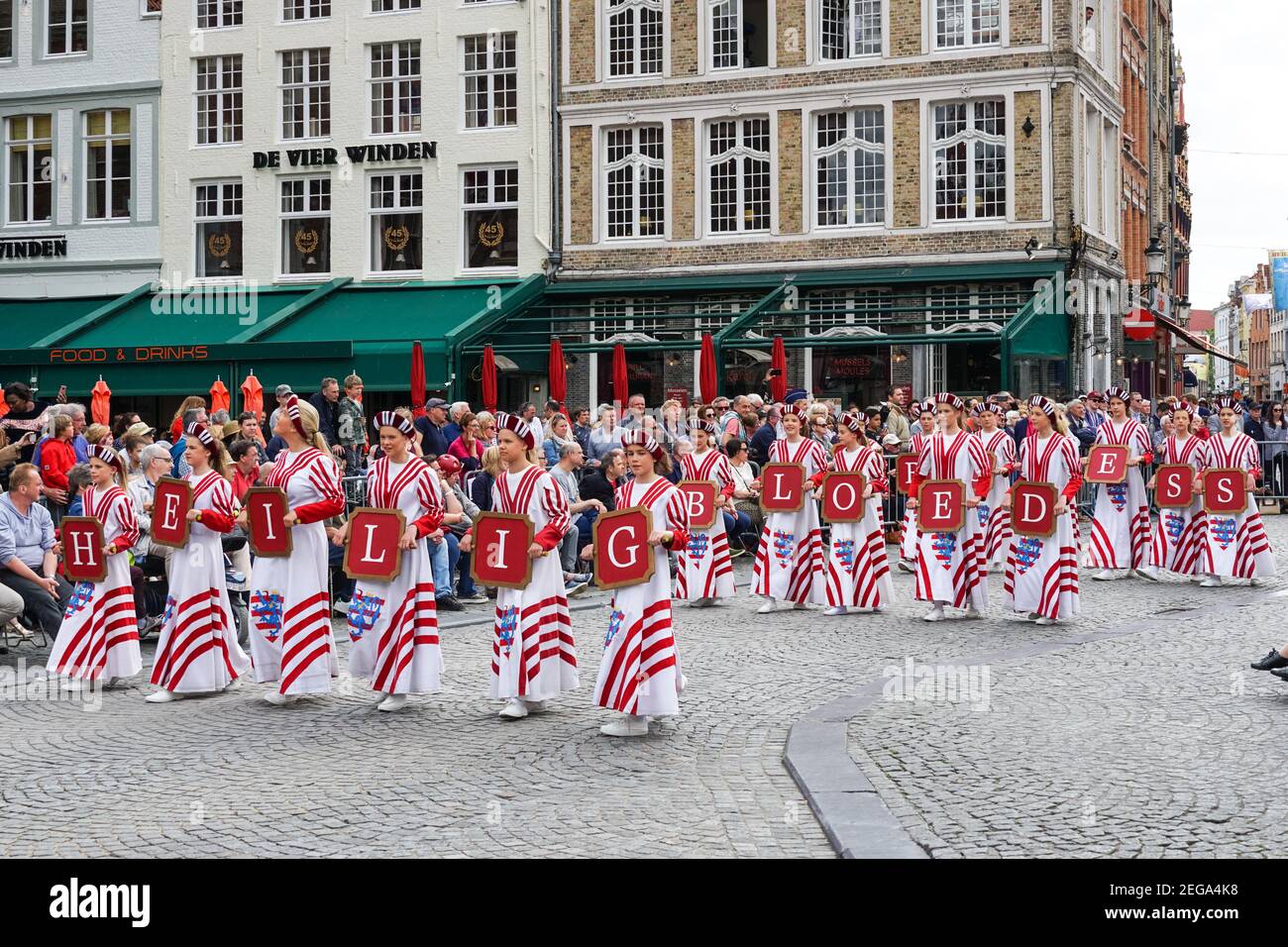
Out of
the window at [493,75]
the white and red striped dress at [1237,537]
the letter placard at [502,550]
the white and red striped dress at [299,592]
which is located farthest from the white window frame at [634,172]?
the letter placard at [502,550]

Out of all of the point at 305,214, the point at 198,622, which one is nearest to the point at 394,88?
the point at 305,214

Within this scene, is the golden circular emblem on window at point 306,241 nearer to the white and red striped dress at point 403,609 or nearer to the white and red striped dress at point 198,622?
the white and red striped dress at point 198,622

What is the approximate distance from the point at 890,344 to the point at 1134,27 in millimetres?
13146

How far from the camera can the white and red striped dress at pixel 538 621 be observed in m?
9.95

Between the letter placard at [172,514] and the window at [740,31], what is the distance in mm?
21794

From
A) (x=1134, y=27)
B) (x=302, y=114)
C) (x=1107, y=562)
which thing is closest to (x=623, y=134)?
(x=302, y=114)

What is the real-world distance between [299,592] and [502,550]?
1468 millimetres

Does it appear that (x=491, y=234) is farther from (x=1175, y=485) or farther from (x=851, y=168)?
(x=1175, y=485)

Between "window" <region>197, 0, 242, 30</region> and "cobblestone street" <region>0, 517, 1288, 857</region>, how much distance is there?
23.9m

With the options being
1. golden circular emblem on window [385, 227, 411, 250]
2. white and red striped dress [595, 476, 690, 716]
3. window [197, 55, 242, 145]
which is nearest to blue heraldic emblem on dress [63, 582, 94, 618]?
white and red striped dress [595, 476, 690, 716]

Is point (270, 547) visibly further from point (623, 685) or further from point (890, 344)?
point (890, 344)

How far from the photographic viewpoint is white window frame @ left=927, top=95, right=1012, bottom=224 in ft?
97.4

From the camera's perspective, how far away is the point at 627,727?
374 inches

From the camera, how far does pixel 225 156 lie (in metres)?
34.1
